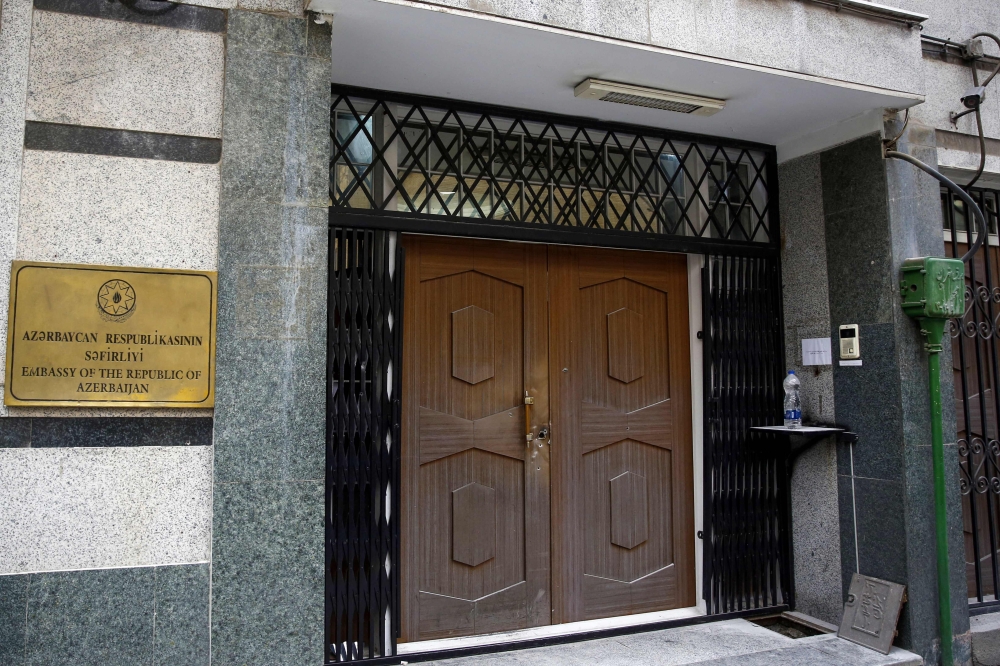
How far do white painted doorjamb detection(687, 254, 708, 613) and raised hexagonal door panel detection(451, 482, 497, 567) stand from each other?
1.44 metres

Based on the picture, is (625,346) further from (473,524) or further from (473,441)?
(473,524)

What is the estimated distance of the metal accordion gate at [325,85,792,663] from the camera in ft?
13.0

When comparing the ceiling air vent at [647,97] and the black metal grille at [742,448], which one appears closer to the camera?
the ceiling air vent at [647,97]

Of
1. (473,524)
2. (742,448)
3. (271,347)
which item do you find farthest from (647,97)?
(473,524)

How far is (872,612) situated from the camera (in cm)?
436

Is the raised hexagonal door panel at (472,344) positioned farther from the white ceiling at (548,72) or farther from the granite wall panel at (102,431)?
the granite wall panel at (102,431)

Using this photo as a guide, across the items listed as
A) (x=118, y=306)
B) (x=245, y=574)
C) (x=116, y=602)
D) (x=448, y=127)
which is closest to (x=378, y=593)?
(x=245, y=574)

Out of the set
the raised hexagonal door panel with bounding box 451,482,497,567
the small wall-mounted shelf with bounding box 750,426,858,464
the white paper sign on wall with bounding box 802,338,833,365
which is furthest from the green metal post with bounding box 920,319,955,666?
the raised hexagonal door panel with bounding box 451,482,497,567

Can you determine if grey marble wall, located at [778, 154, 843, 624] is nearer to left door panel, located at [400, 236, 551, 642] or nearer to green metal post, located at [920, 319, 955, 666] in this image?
green metal post, located at [920, 319, 955, 666]

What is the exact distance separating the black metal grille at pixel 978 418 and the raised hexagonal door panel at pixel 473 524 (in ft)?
10.4

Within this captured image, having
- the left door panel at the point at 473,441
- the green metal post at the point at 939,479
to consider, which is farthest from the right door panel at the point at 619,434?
the green metal post at the point at 939,479

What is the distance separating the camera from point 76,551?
300cm

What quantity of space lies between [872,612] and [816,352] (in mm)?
1615

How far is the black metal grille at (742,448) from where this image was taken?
15.9 feet
